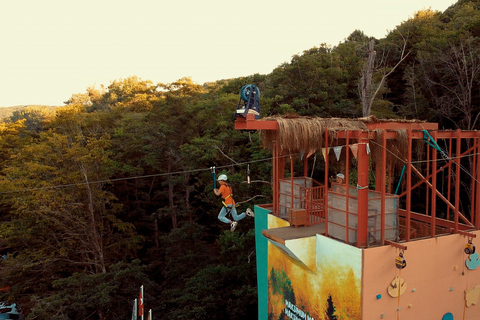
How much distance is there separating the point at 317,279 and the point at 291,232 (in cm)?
113

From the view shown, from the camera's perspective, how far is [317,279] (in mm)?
7977

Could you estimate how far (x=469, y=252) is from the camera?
7.75 metres

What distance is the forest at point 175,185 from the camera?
59.1 ft

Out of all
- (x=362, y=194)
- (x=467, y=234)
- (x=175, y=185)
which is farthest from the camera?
→ (x=175, y=185)

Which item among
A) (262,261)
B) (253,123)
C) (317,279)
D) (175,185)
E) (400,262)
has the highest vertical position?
(253,123)

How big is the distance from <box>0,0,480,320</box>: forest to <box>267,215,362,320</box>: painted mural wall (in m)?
7.63

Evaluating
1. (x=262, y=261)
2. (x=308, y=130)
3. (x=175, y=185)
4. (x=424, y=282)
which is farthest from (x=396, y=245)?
(x=175, y=185)

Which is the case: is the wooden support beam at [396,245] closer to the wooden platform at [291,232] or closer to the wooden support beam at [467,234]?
the wooden platform at [291,232]

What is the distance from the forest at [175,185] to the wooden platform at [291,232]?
25.2 feet

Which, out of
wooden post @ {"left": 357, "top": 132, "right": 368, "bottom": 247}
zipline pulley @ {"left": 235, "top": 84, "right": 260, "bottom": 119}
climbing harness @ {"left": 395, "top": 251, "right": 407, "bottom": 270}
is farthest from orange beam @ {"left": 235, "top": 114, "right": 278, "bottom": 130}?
climbing harness @ {"left": 395, "top": 251, "right": 407, "bottom": 270}

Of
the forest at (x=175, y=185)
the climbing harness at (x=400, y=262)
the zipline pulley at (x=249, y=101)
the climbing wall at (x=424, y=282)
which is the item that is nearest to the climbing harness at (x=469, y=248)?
the climbing wall at (x=424, y=282)

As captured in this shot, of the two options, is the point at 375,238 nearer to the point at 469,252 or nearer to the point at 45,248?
the point at 469,252

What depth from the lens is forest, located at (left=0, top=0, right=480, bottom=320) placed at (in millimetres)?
18016

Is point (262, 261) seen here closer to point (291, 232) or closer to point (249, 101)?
point (291, 232)
